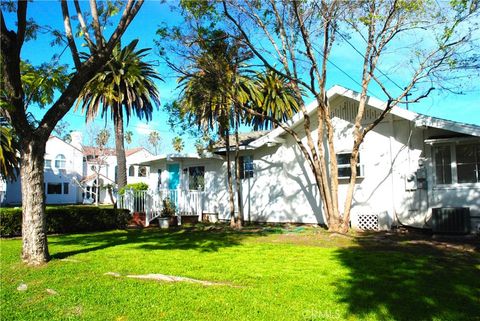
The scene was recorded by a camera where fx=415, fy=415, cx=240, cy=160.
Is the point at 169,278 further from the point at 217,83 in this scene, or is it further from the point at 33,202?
the point at 217,83

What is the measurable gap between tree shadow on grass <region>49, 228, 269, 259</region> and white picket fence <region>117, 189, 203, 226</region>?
3.51 meters

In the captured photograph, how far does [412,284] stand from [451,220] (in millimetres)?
6445

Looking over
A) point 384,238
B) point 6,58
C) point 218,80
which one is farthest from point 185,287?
point 218,80

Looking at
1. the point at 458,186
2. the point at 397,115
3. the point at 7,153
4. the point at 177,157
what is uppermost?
the point at 397,115

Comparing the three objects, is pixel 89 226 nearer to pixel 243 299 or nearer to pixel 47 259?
pixel 47 259

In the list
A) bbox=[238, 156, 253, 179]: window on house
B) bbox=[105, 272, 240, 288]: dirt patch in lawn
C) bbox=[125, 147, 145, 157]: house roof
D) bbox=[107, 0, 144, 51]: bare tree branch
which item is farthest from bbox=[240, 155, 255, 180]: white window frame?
bbox=[125, 147, 145, 157]: house roof

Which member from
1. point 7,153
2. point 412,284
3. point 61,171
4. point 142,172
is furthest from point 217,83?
point 61,171

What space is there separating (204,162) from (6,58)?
12583 mm

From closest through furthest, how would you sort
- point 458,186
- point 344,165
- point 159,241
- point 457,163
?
1. point 159,241
2. point 458,186
3. point 457,163
4. point 344,165

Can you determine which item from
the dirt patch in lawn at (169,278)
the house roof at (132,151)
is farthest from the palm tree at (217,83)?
the house roof at (132,151)

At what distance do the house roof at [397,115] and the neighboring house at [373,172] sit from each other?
0.03 meters

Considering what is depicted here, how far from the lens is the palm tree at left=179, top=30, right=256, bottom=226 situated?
13484 mm

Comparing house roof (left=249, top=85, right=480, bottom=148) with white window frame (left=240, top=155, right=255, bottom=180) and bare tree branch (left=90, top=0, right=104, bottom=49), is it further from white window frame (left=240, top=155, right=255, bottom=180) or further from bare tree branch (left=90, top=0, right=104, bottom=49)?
bare tree branch (left=90, top=0, right=104, bottom=49)

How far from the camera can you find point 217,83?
1386 cm
